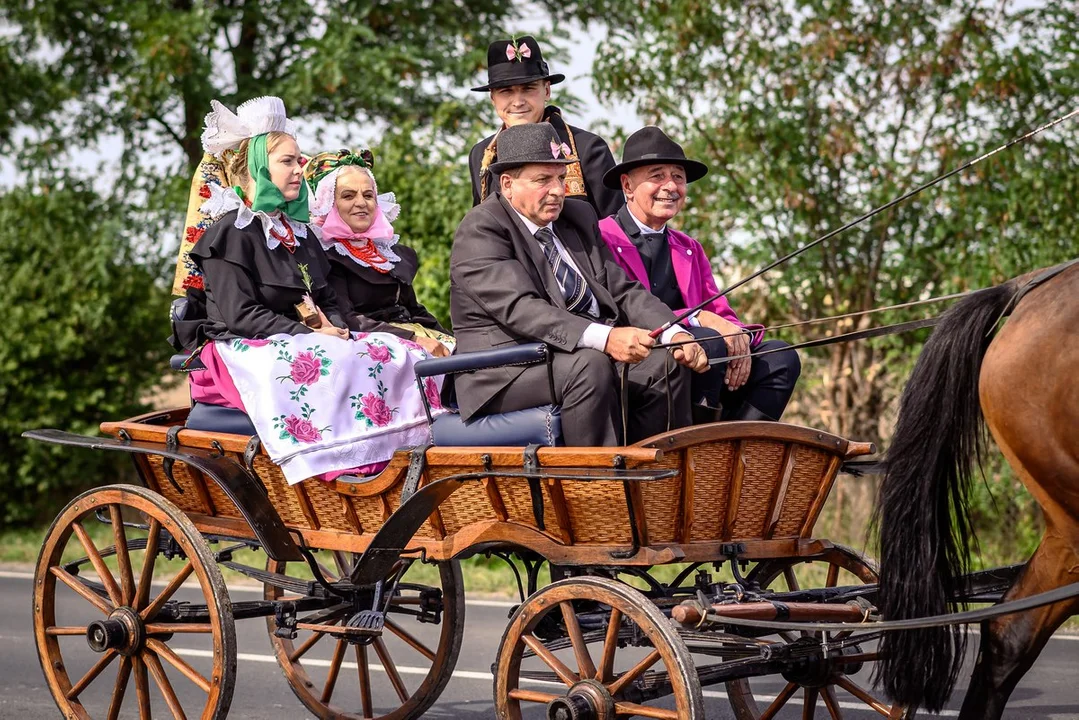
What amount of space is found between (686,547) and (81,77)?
1210 cm

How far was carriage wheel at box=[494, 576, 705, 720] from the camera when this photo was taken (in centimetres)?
376

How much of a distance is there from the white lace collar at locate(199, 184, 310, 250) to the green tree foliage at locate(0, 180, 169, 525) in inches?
255

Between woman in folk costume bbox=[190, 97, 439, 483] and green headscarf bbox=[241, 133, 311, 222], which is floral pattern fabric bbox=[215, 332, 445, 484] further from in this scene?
green headscarf bbox=[241, 133, 311, 222]

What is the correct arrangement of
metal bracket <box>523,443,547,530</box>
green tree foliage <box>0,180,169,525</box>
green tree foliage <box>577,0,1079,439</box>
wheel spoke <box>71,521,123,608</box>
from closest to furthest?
metal bracket <box>523,443,547,530</box>, wheel spoke <box>71,521,123,608</box>, green tree foliage <box>577,0,1079,439</box>, green tree foliage <box>0,180,169,525</box>

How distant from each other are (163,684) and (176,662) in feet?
0.35

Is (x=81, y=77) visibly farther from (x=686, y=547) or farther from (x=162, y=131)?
(x=686, y=547)

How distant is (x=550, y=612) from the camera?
4391mm

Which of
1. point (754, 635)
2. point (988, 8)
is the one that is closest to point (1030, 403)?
point (754, 635)

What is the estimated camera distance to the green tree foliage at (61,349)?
11.2 meters

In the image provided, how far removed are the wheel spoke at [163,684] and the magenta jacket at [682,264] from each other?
2314mm

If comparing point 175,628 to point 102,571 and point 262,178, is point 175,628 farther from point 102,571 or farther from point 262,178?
point 262,178

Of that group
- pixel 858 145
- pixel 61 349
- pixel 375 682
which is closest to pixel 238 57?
pixel 61 349

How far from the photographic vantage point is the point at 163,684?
478 cm

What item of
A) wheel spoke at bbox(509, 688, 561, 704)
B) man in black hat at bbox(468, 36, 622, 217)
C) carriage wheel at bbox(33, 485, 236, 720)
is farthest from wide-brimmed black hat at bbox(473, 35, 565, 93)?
wheel spoke at bbox(509, 688, 561, 704)
